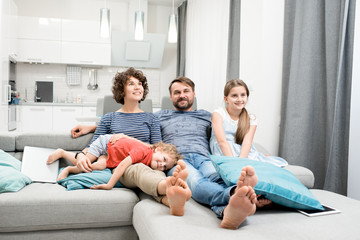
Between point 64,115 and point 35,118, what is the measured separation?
0.46 m

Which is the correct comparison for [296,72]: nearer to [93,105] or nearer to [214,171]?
[214,171]

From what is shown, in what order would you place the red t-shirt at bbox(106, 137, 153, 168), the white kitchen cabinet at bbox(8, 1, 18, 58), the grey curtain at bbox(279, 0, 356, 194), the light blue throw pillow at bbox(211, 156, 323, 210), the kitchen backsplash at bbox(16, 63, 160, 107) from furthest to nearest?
the kitchen backsplash at bbox(16, 63, 160, 107), the white kitchen cabinet at bbox(8, 1, 18, 58), the grey curtain at bbox(279, 0, 356, 194), the red t-shirt at bbox(106, 137, 153, 168), the light blue throw pillow at bbox(211, 156, 323, 210)

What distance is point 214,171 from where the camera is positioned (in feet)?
5.86

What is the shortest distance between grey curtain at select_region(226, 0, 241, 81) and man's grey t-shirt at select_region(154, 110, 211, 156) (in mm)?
1389

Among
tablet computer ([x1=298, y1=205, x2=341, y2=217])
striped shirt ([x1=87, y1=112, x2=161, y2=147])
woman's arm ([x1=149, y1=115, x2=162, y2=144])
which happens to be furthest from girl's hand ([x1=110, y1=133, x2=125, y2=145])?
tablet computer ([x1=298, y1=205, x2=341, y2=217])

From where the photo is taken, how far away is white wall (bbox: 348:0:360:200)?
7.03 feet

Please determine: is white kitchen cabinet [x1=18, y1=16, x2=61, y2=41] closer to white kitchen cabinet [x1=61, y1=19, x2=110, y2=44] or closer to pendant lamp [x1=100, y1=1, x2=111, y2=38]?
white kitchen cabinet [x1=61, y1=19, x2=110, y2=44]

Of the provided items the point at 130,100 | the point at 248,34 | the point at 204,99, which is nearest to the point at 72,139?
the point at 130,100

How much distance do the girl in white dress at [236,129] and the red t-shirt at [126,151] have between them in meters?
0.51

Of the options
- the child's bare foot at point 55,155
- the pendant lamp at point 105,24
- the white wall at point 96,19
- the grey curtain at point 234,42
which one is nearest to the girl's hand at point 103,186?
the child's bare foot at point 55,155

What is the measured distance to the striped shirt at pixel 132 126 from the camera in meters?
2.21

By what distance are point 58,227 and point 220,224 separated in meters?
0.85

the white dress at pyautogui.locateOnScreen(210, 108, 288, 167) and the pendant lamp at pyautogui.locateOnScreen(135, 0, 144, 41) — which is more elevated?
the pendant lamp at pyautogui.locateOnScreen(135, 0, 144, 41)

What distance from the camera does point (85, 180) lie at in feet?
5.79
